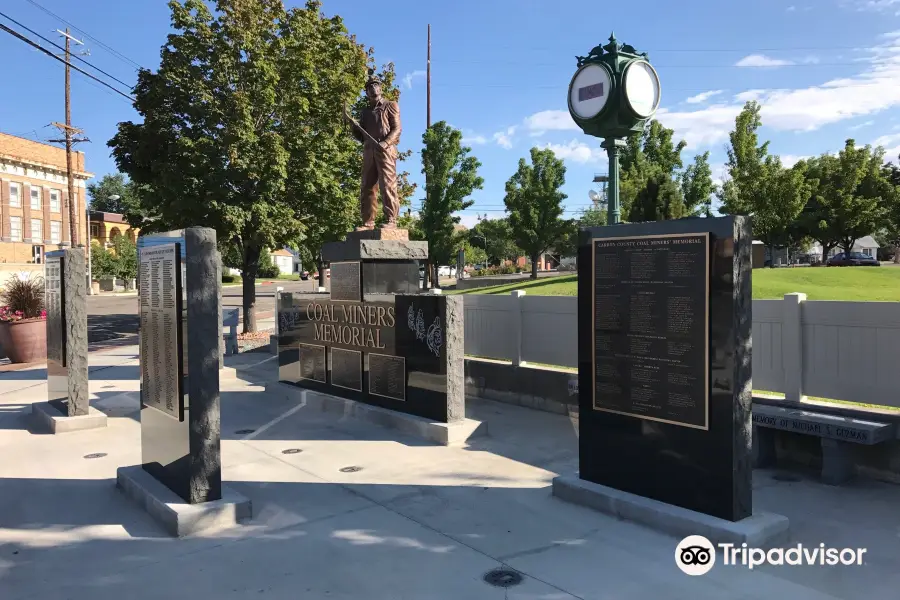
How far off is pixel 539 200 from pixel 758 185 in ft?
32.9

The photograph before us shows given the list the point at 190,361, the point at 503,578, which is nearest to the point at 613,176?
the point at 503,578

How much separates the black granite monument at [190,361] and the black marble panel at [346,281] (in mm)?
3851

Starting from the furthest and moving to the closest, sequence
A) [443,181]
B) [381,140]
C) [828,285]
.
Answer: [443,181], [828,285], [381,140]

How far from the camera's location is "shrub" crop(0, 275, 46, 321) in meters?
15.1

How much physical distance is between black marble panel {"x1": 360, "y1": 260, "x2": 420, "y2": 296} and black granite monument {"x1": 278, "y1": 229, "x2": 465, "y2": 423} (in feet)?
0.05

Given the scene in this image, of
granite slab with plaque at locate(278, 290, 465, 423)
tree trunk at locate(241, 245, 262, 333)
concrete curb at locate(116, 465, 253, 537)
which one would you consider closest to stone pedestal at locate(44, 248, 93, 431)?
granite slab with plaque at locate(278, 290, 465, 423)

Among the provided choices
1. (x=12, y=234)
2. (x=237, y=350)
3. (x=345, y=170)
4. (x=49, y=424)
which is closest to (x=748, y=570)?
(x=49, y=424)

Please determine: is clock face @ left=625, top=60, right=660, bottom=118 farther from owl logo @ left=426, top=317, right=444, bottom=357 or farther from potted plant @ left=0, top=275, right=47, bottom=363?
potted plant @ left=0, top=275, right=47, bottom=363

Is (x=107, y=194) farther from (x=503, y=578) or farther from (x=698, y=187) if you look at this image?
(x=503, y=578)

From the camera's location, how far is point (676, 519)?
4891 mm

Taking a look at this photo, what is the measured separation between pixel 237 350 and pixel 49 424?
8283 mm

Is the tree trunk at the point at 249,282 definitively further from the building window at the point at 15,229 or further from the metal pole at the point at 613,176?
the building window at the point at 15,229

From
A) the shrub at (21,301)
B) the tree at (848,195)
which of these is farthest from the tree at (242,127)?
the tree at (848,195)

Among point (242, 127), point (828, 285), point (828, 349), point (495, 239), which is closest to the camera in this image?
point (828, 349)
